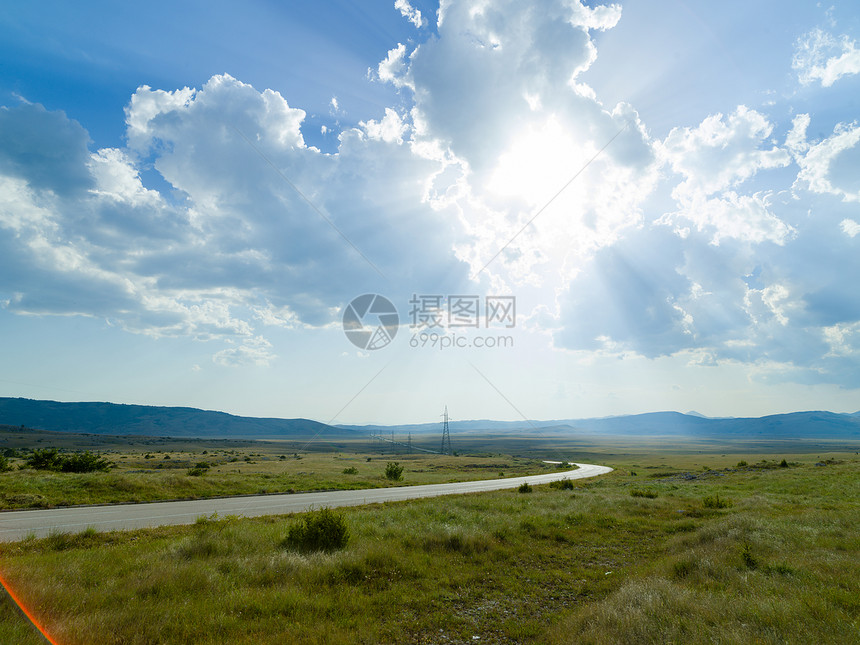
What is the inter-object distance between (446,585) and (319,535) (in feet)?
15.2

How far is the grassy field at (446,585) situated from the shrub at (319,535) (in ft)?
1.82

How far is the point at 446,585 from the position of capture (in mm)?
10461

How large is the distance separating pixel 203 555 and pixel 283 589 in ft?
12.1

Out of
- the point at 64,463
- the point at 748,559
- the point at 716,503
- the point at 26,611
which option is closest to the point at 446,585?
the point at 748,559

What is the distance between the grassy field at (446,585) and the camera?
274 inches

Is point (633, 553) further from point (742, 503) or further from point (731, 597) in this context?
point (742, 503)

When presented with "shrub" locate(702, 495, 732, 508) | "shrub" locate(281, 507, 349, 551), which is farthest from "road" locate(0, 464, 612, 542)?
"shrub" locate(702, 495, 732, 508)

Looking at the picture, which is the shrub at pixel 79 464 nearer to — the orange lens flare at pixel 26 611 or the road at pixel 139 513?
the road at pixel 139 513

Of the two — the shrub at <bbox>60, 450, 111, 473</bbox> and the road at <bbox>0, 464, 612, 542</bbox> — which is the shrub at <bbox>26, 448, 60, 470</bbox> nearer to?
the shrub at <bbox>60, 450, 111, 473</bbox>

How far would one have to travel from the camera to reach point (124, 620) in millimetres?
7133

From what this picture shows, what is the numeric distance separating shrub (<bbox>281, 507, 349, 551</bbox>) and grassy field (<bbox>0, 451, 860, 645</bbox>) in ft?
1.82

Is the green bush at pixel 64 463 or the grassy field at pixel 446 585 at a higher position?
the grassy field at pixel 446 585

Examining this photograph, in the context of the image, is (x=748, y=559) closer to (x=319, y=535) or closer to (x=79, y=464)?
(x=319, y=535)

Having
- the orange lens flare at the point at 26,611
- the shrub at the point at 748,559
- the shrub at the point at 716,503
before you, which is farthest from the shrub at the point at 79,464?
the shrub at the point at 716,503
